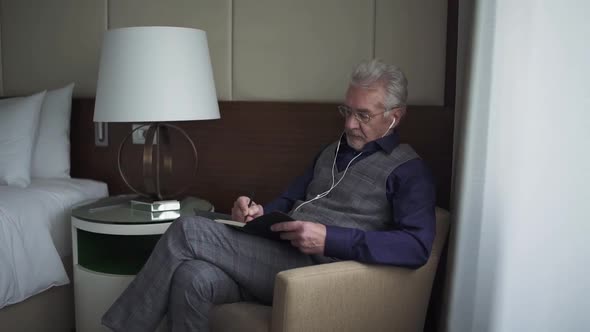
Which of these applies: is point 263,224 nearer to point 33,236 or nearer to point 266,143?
point 266,143

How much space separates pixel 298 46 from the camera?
267 centimetres

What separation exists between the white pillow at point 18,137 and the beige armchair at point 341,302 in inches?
56.9

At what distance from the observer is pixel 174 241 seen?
1.92 m

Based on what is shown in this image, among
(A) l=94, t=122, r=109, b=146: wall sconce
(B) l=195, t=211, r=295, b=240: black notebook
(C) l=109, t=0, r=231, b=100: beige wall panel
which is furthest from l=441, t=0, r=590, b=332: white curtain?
(A) l=94, t=122, r=109, b=146: wall sconce

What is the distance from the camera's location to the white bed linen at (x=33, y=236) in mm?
2295

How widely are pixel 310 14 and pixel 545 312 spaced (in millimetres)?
1779

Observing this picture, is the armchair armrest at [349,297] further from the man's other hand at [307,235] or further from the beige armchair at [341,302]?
the man's other hand at [307,235]

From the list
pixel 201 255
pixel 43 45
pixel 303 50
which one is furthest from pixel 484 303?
pixel 43 45

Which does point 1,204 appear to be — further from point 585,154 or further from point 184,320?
point 585,154

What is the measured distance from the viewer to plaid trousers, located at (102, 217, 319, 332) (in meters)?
1.85

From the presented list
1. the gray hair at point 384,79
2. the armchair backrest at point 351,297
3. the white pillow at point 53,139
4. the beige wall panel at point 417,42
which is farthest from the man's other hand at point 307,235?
the white pillow at point 53,139

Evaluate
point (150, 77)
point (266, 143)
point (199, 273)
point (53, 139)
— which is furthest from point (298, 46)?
point (53, 139)

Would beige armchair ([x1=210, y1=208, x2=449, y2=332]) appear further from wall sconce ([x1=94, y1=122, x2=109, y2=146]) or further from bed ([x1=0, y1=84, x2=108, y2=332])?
wall sconce ([x1=94, y1=122, x2=109, y2=146])

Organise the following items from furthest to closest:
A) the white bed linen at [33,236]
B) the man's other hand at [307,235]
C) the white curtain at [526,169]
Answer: the white bed linen at [33,236]
the man's other hand at [307,235]
the white curtain at [526,169]
